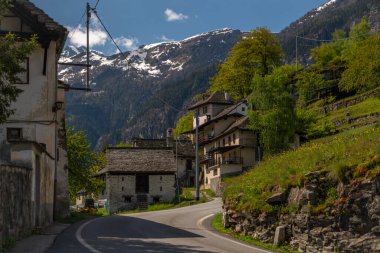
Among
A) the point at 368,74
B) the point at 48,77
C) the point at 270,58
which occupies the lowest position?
the point at 48,77

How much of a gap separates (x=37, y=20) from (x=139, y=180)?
40.6 metres

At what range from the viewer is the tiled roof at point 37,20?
92.7ft

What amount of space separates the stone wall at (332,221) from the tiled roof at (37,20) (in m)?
14.2

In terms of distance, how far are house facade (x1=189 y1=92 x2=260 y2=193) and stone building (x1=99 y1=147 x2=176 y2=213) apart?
19.9 feet

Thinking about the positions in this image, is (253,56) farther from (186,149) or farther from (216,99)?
(186,149)

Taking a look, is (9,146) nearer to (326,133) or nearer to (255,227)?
(255,227)

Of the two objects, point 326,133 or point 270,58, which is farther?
point 270,58

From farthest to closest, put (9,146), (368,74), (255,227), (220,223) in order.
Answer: (368,74), (220,223), (255,227), (9,146)

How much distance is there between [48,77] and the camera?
2911 cm

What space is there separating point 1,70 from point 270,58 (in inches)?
3144

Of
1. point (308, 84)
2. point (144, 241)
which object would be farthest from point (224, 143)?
point (144, 241)

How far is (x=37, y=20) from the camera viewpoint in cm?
2838

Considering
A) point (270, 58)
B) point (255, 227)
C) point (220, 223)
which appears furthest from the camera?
point (270, 58)

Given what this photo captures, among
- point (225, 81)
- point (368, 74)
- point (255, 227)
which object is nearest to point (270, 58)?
point (225, 81)
